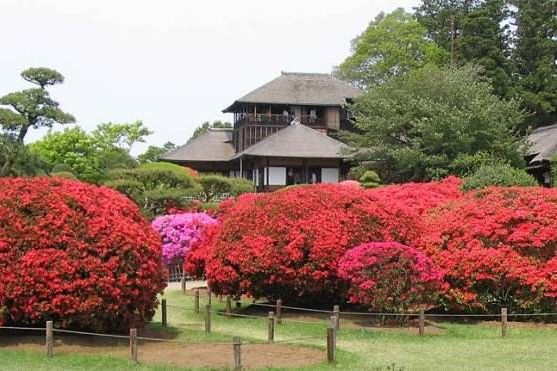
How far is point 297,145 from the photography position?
4912cm

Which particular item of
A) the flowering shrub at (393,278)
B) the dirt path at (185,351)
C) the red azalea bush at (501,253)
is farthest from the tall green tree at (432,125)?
the dirt path at (185,351)

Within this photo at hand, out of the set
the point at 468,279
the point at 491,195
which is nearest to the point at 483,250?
the point at 468,279

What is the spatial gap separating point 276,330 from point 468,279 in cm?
473

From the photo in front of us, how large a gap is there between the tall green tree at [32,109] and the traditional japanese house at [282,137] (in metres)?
15.4

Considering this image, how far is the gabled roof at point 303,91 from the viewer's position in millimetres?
55938

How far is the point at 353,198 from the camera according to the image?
19844 mm

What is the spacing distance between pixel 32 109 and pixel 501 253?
23.9 m

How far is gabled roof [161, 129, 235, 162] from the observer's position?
5628 centimetres

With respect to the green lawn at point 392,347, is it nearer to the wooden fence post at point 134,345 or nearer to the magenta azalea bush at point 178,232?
the wooden fence post at point 134,345

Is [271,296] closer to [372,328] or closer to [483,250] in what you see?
[372,328]

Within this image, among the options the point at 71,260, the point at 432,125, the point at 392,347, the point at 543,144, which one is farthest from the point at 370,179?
the point at 71,260

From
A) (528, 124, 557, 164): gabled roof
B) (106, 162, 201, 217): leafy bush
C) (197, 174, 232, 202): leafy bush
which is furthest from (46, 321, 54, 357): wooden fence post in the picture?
(528, 124, 557, 164): gabled roof

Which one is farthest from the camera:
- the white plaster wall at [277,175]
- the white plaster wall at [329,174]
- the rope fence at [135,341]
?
the white plaster wall at [329,174]

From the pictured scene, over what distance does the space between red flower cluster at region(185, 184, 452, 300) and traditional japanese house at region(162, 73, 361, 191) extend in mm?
27764
